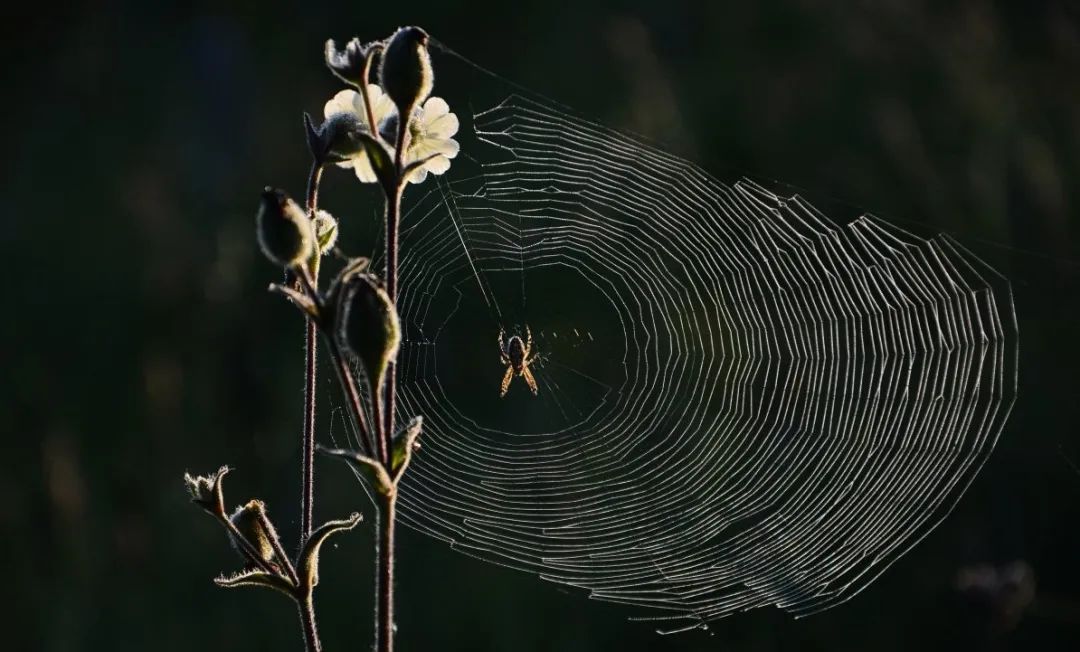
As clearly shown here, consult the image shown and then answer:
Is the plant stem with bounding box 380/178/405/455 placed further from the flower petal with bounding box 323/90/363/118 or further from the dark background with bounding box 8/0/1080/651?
the dark background with bounding box 8/0/1080/651

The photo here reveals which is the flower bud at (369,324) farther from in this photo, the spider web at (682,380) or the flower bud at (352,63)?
the spider web at (682,380)

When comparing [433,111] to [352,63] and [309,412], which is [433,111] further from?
[309,412]

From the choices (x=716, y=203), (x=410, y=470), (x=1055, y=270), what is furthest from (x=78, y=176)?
(x=1055, y=270)

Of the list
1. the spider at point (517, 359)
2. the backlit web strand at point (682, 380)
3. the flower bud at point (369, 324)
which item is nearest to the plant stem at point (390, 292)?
the flower bud at point (369, 324)

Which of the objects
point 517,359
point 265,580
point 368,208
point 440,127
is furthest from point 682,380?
point 265,580

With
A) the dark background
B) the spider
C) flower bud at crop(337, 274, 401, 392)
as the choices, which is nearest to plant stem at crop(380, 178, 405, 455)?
flower bud at crop(337, 274, 401, 392)

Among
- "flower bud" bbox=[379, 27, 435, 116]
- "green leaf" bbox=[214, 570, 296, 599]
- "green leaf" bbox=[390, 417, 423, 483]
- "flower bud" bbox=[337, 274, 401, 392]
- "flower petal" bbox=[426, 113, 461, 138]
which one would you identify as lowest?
"green leaf" bbox=[214, 570, 296, 599]
